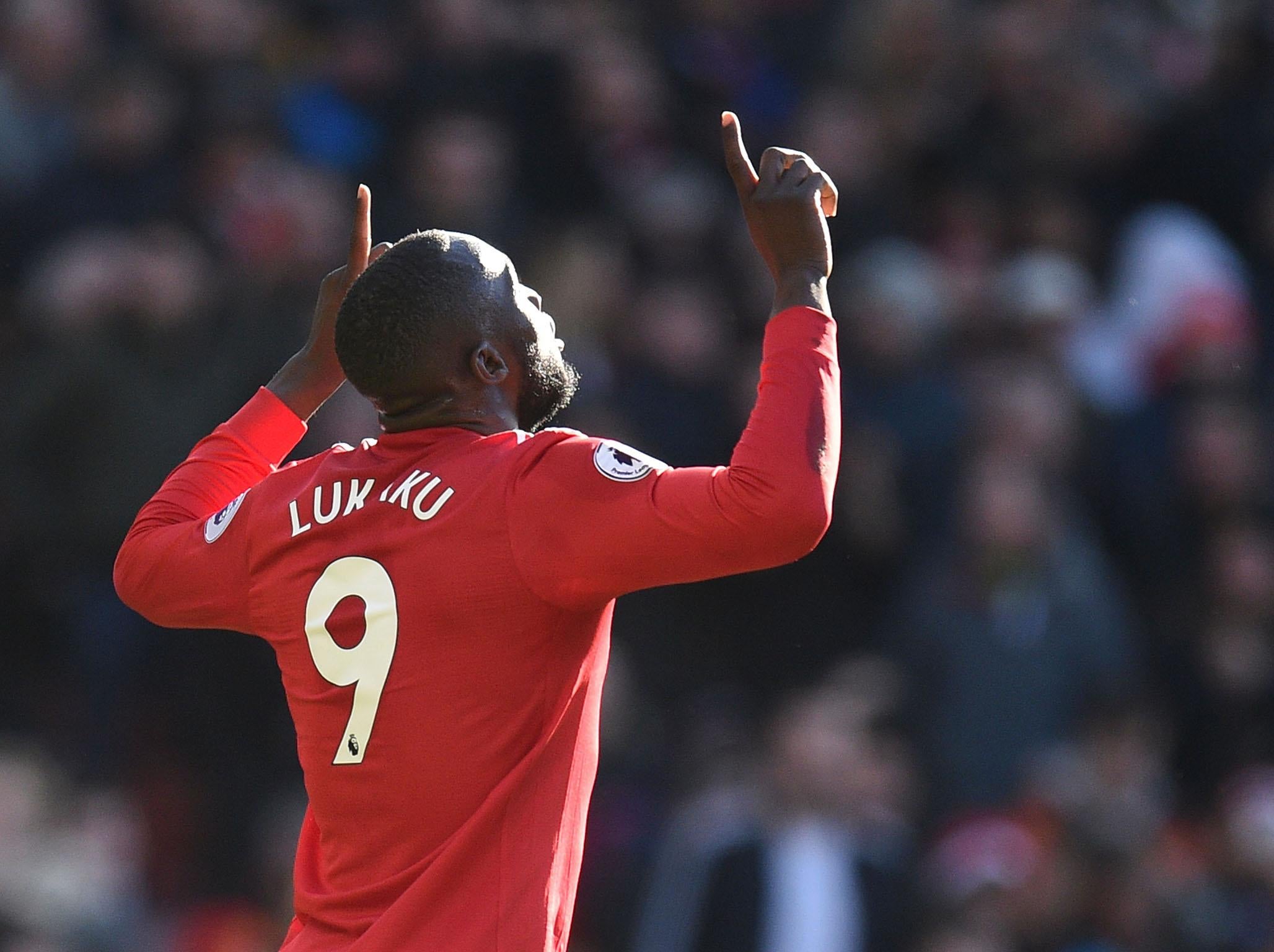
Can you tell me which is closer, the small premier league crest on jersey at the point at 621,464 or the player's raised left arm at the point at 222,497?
the small premier league crest on jersey at the point at 621,464

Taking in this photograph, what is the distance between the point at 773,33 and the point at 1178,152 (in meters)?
1.94

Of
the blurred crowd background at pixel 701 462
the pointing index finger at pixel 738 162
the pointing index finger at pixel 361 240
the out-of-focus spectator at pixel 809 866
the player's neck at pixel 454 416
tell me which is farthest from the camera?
the blurred crowd background at pixel 701 462

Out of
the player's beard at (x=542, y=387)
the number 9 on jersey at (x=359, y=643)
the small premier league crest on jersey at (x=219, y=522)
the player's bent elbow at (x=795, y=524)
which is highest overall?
the player's beard at (x=542, y=387)

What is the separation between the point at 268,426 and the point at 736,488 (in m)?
1.08

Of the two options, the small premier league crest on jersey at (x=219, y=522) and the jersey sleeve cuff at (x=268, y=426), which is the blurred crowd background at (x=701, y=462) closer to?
the jersey sleeve cuff at (x=268, y=426)

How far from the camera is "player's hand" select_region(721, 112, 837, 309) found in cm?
259

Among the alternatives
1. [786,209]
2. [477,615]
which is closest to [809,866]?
[477,615]

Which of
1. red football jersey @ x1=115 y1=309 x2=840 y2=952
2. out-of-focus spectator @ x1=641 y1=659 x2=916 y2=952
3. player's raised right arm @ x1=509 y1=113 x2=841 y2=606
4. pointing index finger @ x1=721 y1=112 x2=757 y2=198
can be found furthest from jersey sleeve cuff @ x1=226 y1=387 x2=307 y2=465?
out-of-focus spectator @ x1=641 y1=659 x2=916 y2=952

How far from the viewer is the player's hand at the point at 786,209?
2592mm

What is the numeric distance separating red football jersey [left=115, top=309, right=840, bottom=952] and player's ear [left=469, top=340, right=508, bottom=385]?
93mm

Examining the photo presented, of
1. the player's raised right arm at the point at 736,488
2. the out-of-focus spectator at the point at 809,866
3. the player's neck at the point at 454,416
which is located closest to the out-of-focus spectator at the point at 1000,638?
the out-of-focus spectator at the point at 809,866

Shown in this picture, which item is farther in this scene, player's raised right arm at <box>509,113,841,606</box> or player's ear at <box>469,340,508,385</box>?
player's ear at <box>469,340,508,385</box>

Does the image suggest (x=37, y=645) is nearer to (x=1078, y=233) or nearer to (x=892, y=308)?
(x=892, y=308)

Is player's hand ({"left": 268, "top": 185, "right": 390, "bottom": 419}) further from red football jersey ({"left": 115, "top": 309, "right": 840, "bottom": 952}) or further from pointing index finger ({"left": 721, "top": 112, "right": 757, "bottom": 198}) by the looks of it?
pointing index finger ({"left": 721, "top": 112, "right": 757, "bottom": 198})
